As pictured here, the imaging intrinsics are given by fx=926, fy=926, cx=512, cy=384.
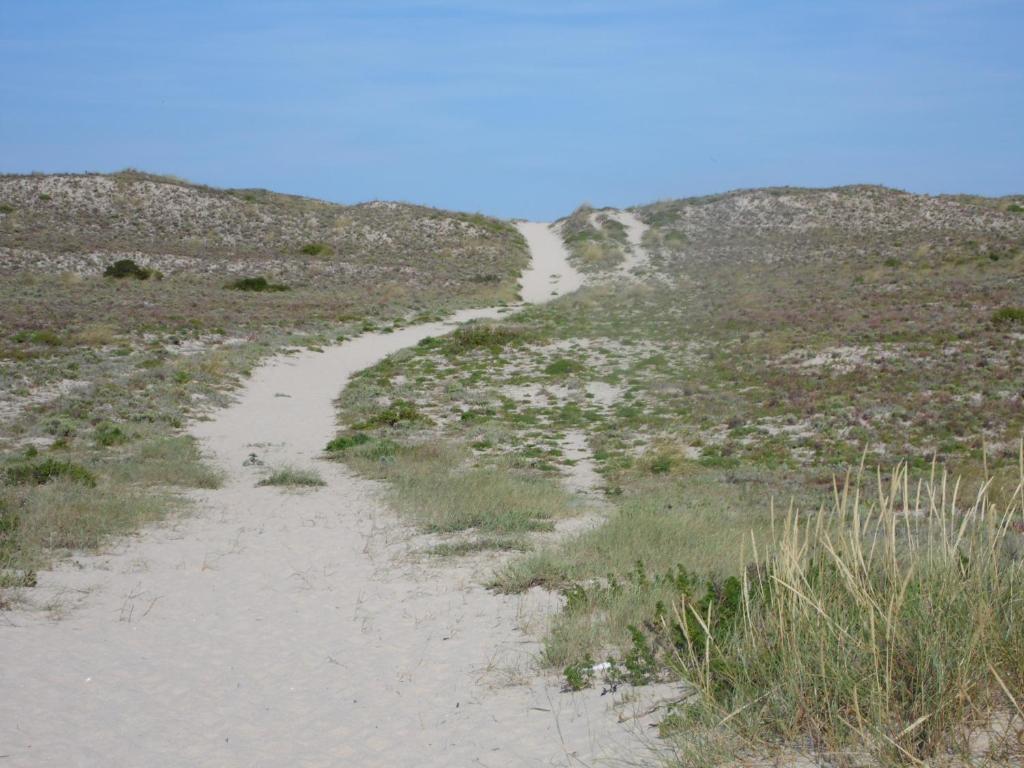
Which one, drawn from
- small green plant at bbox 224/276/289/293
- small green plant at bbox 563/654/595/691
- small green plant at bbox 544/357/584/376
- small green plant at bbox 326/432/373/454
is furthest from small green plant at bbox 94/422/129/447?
small green plant at bbox 224/276/289/293

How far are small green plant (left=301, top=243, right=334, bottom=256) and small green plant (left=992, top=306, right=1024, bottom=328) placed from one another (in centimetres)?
4794

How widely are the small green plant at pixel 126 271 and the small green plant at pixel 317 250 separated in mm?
14322

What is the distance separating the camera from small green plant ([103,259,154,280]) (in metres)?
54.2

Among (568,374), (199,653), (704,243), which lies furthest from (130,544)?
(704,243)

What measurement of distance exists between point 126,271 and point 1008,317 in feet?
151

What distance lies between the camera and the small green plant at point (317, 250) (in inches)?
2672

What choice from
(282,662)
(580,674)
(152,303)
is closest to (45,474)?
(282,662)

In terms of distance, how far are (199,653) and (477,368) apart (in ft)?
74.8

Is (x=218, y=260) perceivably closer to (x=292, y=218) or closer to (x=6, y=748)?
(x=292, y=218)

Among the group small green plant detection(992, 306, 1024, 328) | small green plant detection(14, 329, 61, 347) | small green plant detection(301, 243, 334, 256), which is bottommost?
small green plant detection(992, 306, 1024, 328)

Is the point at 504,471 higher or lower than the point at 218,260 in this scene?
lower

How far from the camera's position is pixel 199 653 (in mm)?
8508

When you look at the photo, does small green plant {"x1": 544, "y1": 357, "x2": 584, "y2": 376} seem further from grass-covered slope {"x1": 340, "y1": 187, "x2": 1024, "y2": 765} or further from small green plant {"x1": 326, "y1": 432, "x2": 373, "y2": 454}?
small green plant {"x1": 326, "y1": 432, "x2": 373, "y2": 454}

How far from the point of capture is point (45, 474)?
14.4 m
